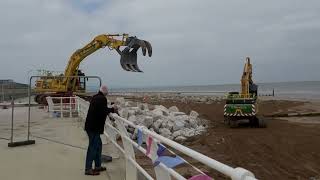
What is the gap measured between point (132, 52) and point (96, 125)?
18.3 meters

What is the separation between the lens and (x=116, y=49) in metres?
28.0

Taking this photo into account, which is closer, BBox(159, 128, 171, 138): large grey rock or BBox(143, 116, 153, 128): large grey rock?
BBox(159, 128, 171, 138): large grey rock

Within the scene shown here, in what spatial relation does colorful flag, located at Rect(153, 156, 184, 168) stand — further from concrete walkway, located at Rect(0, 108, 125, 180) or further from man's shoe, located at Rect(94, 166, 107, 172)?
man's shoe, located at Rect(94, 166, 107, 172)

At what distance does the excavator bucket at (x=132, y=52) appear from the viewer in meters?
25.5

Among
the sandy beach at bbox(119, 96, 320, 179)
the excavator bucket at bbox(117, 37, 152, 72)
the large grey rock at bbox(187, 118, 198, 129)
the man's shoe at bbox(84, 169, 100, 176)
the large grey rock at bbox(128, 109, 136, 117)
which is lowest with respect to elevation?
the sandy beach at bbox(119, 96, 320, 179)

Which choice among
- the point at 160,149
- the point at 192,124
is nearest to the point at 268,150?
the point at 192,124

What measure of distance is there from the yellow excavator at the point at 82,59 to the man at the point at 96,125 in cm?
1712

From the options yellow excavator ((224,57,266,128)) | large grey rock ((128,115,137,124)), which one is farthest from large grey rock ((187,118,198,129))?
large grey rock ((128,115,137,124))

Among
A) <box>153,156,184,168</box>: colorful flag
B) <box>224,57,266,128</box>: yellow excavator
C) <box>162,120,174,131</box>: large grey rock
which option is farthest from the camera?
<box>224,57,266,128</box>: yellow excavator

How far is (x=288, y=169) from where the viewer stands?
12812mm

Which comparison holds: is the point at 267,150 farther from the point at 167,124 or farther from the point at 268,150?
the point at 167,124

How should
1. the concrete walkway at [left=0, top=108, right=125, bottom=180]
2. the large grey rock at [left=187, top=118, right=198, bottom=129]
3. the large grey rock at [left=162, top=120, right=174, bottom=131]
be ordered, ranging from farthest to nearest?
the large grey rock at [left=187, top=118, right=198, bottom=129] → the large grey rock at [left=162, top=120, right=174, bottom=131] → the concrete walkway at [left=0, top=108, right=125, bottom=180]

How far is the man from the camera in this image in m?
8.40

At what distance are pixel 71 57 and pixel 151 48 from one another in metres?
8.11
